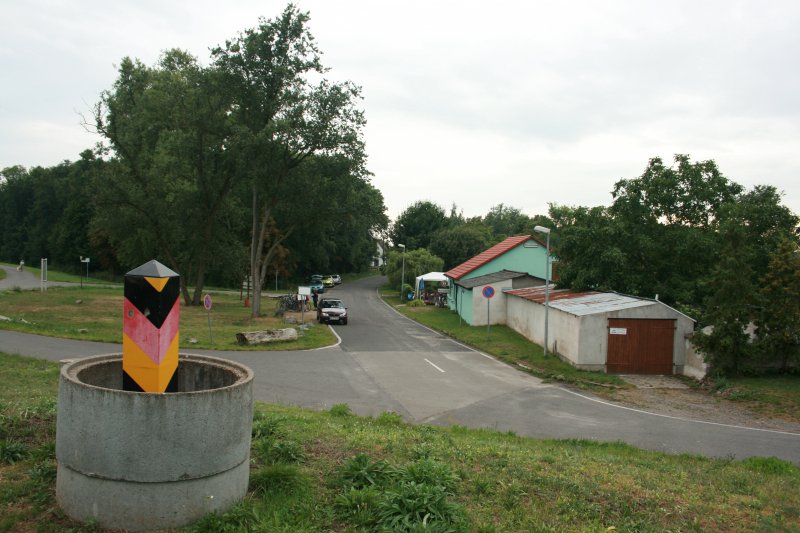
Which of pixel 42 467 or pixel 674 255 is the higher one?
pixel 674 255

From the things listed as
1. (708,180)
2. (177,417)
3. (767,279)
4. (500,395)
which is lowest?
(500,395)

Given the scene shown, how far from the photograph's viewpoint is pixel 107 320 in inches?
1139

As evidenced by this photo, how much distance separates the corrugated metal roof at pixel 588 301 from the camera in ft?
67.4

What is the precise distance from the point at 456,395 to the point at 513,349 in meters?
9.43

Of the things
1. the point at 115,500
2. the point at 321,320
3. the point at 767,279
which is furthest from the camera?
the point at 321,320

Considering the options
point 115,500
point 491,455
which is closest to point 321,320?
point 491,455

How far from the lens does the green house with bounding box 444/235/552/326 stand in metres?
33.8

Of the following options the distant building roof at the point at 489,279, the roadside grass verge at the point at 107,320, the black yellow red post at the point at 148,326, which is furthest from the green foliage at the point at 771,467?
the distant building roof at the point at 489,279

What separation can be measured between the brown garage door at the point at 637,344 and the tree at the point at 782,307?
281 centimetres

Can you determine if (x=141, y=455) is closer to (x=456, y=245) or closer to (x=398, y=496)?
(x=398, y=496)

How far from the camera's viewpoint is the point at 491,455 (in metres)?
7.45

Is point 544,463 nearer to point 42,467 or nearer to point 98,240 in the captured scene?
point 42,467

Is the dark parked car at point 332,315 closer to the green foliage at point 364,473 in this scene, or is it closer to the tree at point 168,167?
the tree at point 168,167

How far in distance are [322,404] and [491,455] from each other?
23.4ft
